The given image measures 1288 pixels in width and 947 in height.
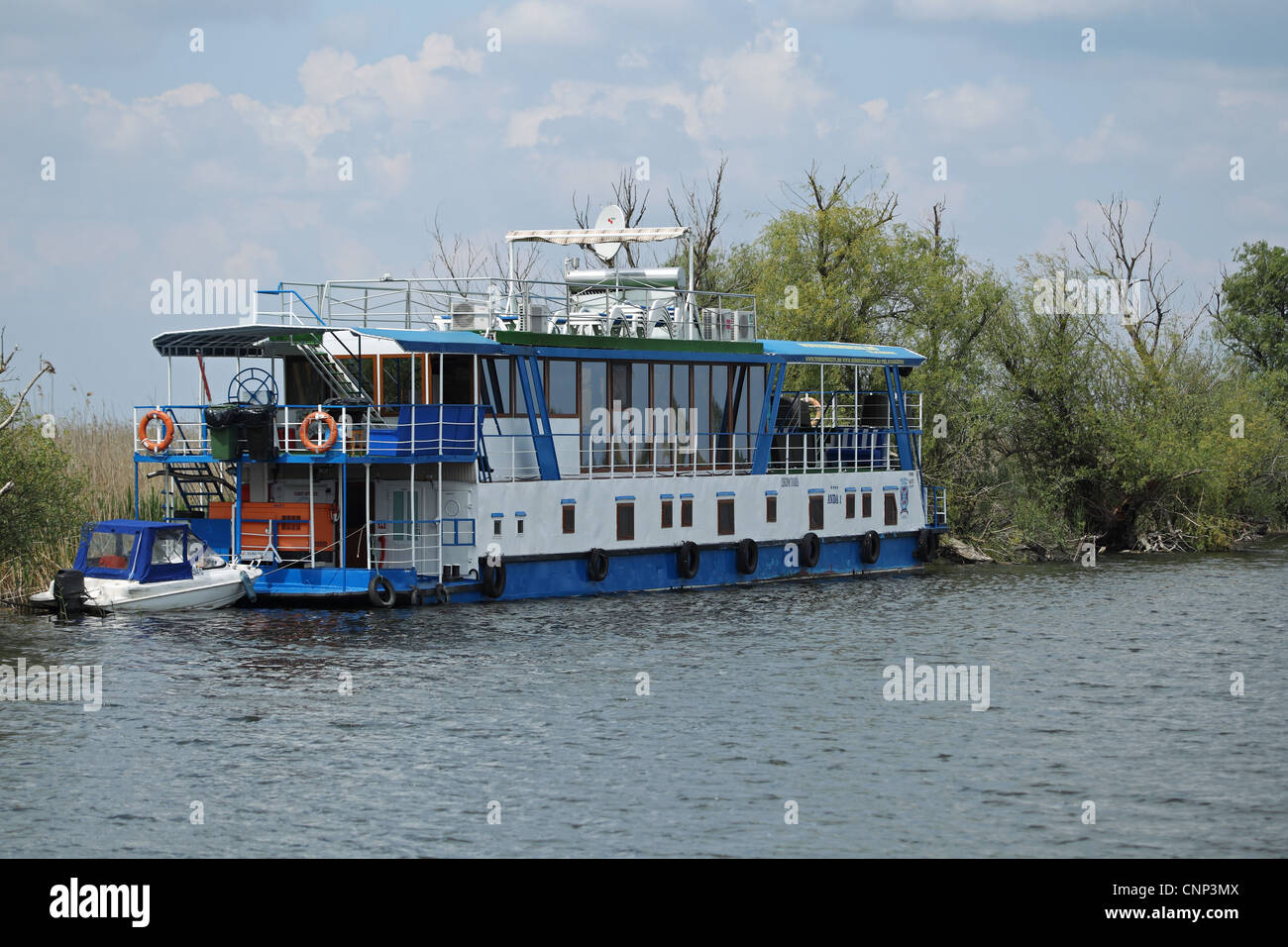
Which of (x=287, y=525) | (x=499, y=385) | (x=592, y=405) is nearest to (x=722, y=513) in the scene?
(x=592, y=405)

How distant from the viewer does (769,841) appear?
15125 mm

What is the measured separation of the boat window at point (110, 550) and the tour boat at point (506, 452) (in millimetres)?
1395

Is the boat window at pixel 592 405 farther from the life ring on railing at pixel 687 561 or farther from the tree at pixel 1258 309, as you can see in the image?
the tree at pixel 1258 309

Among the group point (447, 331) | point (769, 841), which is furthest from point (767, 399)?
point (769, 841)

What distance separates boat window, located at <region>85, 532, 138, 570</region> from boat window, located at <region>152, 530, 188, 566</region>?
0.41 m

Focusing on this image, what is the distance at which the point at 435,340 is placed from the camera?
29625 mm

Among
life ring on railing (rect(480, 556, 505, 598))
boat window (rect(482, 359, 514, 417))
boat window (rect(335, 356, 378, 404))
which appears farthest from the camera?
boat window (rect(482, 359, 514, 417))

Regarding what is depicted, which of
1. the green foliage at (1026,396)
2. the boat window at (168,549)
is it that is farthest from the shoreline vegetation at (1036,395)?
the boat window at (168,549)

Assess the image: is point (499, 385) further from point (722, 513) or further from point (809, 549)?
point (809, 549)

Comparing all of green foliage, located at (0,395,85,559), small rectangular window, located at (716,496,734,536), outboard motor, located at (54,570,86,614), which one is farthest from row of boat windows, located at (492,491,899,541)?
green foliage, located at (0,395,85,559)

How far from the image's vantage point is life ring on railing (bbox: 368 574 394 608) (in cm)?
2841

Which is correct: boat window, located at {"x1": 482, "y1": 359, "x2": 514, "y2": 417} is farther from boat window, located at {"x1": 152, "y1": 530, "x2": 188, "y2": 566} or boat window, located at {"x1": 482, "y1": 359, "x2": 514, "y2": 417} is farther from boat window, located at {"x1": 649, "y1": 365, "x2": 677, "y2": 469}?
boat window, located at {"x1": 152, "y1": 530, "x2": 188, "y2": 566}
